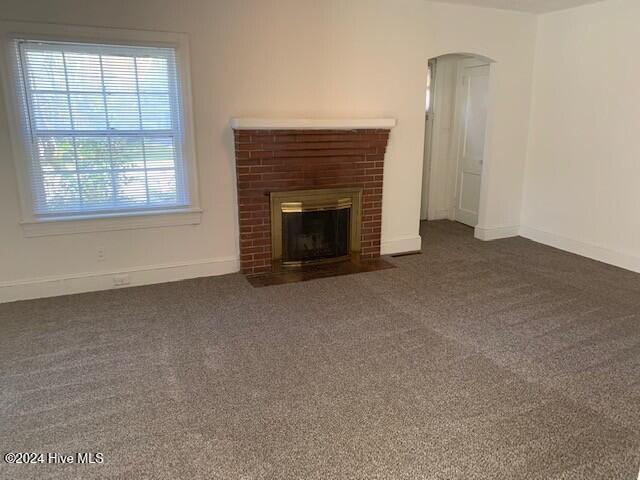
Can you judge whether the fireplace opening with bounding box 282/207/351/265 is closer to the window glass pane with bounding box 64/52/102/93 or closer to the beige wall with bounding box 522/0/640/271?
the window glass pane with bounding box 64/52/102/93

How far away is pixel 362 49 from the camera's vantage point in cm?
443

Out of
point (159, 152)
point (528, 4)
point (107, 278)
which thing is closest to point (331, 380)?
point (107, 278)

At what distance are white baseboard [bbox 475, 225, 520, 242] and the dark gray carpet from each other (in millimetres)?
1509

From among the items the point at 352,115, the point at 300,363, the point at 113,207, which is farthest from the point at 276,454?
the point at 352,115

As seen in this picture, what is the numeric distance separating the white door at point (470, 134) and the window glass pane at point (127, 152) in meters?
4.01

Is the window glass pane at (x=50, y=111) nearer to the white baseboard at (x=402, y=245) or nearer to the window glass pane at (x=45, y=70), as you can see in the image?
the window glass pane at (x=45, y=70)

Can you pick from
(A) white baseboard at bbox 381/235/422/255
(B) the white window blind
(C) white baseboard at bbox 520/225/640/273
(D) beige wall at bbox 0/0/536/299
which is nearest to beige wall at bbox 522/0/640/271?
(C) white baseboard at bbox 520/225/640/273

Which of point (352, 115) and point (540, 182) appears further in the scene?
point (540, 182)

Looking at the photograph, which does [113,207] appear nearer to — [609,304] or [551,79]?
[609,304]

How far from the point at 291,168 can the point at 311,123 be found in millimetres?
459

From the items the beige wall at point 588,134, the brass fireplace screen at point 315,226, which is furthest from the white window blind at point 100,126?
the beige wall at point 588,134

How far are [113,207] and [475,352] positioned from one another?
3.11 meters

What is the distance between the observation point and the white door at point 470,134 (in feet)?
18.9

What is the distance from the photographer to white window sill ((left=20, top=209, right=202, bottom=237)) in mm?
3701
